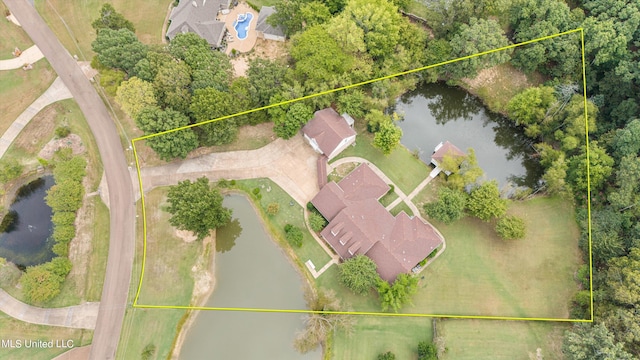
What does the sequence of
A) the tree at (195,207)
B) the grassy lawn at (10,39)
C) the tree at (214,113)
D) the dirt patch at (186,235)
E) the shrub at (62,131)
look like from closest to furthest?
1. the tree at (195,207)
2. the tree at (214,113)
3. the dirt patch at (186,235)
4. the shrub at (62,131)
5. the grassy lawn at (10,39)

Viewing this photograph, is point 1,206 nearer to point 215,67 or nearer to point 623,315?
point 215,67

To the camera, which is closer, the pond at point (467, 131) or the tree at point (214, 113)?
the tree at point (214, 113)

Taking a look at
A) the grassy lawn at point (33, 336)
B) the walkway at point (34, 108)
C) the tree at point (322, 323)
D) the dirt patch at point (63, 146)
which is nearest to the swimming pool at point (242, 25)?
the walkway at point (34, 108)

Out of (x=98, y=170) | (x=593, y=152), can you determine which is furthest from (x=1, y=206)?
(x=593, y=152)

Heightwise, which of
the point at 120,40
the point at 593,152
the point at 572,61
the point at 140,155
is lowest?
the point at 593,152

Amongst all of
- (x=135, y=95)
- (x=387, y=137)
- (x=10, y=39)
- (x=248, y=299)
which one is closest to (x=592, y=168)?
(x=387, y=137)

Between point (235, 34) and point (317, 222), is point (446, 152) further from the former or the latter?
point (235, 34)

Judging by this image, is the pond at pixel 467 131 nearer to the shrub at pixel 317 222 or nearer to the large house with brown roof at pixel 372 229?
the large house with brown roof at pixel 372 229
